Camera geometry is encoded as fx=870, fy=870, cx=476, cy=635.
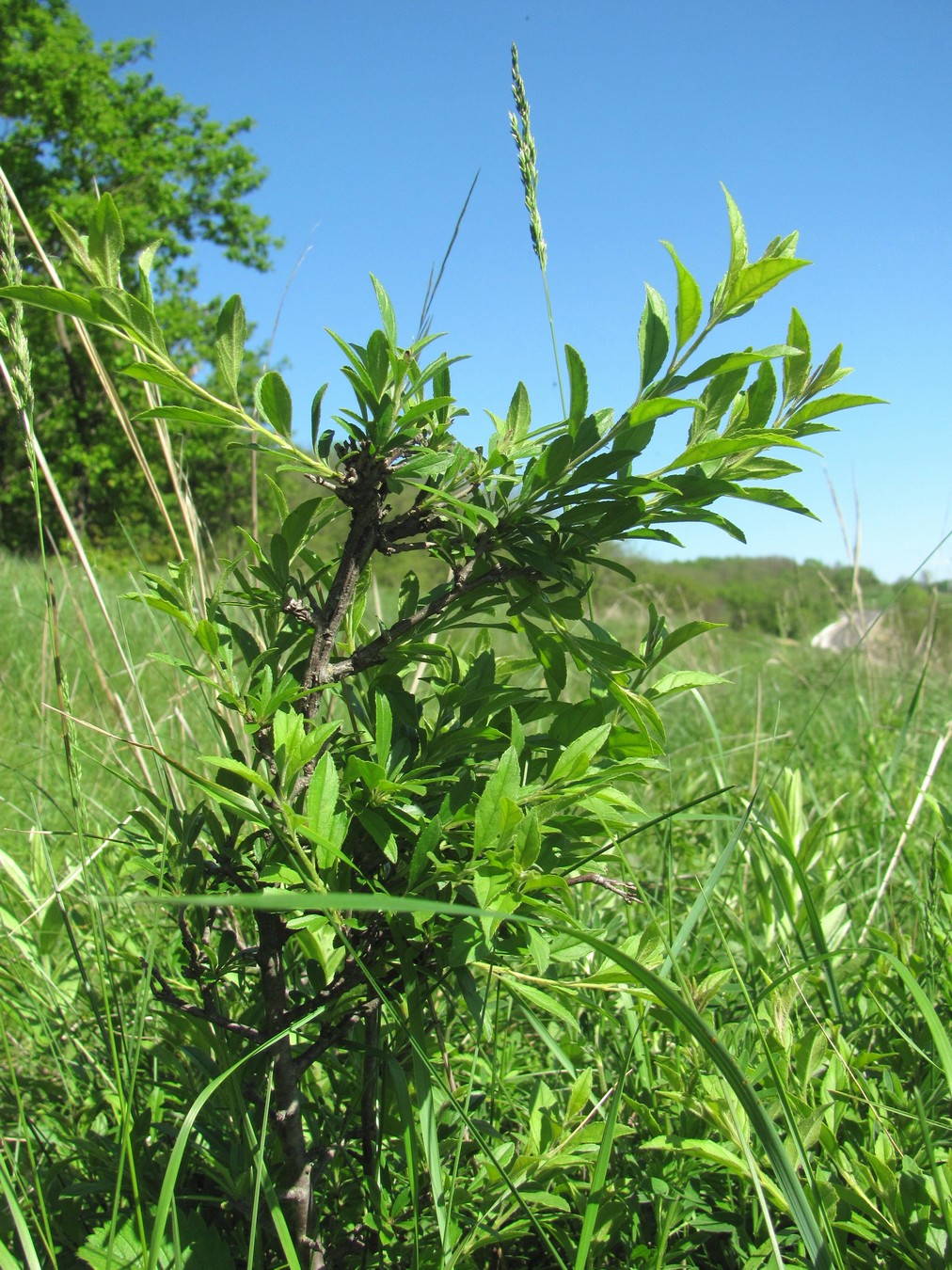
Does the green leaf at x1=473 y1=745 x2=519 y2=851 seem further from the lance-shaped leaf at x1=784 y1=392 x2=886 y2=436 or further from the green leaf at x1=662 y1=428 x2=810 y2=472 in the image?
the lance-shaped leaf at x1=784 y1=392 x2=886 y2=436

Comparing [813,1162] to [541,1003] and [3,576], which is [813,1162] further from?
[3,576]

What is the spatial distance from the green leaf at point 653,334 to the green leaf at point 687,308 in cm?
1

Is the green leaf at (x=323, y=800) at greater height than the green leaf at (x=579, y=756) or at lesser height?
lesser

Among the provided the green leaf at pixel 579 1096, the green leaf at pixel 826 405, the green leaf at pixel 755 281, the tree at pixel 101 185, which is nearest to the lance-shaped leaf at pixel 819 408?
the green leaf at pixel 826 405

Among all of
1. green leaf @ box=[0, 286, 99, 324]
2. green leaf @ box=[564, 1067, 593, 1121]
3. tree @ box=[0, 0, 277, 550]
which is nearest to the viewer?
green leaf @ box=[0, 286, 99, 324]

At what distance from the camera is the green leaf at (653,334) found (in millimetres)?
733

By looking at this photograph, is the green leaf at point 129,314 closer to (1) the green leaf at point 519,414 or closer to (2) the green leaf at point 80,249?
(2) the green leaf at point 80,249

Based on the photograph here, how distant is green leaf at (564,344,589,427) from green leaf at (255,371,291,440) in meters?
0.25

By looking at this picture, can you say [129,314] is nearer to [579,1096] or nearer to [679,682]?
[679,682]

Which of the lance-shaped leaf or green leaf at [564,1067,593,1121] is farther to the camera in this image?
green leaf at [564,1067,593,1121]

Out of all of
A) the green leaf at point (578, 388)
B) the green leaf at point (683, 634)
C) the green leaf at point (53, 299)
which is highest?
the green leaf at point (578, 388)

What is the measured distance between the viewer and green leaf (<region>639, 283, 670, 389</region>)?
28.9 inches

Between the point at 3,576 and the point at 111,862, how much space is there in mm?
4808

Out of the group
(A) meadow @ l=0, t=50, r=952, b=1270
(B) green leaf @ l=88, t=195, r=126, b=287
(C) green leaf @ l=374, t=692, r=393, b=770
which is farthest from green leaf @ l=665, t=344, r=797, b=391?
(B) green leaf @ l=88, t=195, r=126, b=287
